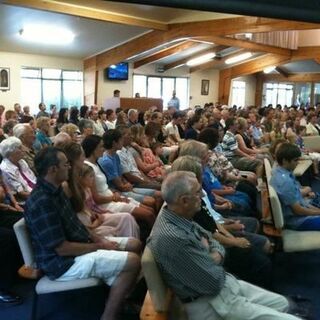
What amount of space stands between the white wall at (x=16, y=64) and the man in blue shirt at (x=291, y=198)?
9268 millimetres

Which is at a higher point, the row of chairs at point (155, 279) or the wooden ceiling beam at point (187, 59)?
the wooden ceiling beam at point (187, 59)

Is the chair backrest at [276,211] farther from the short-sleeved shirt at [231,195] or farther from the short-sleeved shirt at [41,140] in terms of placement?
the short-sleeved shirt at [41,140]

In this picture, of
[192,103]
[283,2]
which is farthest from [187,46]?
[283,2]

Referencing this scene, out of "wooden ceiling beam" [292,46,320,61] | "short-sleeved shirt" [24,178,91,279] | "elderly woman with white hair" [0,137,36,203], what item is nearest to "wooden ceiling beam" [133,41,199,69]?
"wooden ceiling beam" [292,46,320,61]

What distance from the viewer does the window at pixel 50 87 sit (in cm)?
1160

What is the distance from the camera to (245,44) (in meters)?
11.8

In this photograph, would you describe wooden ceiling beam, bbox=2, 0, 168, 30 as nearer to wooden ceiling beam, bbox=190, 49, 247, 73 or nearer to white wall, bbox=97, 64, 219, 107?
white wall, bbox=97, 64, 219, 107

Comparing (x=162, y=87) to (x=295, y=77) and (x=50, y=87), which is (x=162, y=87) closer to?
(x=50, y=87)

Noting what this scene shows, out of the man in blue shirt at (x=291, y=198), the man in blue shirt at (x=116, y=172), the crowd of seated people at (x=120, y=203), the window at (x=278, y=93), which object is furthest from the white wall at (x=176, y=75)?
the man in blue shirt at (x=291, y=198)

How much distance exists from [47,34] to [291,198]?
8006 mm

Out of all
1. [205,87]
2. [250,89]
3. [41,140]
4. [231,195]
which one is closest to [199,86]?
[205,87]

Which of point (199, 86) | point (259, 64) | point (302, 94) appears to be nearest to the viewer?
point (259, 64)

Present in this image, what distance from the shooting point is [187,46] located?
1260 centimetres

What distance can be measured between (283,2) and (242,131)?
577cm
